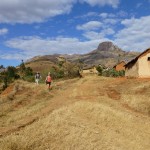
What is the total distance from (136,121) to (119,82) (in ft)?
47.7

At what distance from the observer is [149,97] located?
28.1 metres

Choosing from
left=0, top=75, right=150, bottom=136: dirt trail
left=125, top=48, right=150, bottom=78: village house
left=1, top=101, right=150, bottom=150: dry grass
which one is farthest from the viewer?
left=125, top=48, right=150, bottom=78: village house

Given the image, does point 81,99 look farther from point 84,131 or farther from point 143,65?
point 143,65

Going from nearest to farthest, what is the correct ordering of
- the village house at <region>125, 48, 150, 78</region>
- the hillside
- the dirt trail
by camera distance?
the hillside < the dirt trail < the village house at <region>125, 48, 150, 78</region>

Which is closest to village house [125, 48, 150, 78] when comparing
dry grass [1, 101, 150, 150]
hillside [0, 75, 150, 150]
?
hillside [0, 75, 150, 150]

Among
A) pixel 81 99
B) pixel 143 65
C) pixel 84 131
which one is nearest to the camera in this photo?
pixel 84 131

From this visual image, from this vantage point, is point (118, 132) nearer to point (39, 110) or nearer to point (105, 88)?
point (39, 110)

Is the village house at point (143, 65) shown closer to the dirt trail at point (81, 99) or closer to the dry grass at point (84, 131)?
the dirt trail at point (81, 99)

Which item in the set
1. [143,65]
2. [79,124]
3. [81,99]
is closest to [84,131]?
[79,124]

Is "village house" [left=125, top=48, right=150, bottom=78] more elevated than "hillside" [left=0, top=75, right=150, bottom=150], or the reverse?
"village house" [left=125, top=48, right=150, bottom=78]

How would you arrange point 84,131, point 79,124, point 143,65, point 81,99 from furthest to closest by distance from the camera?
point 143,65
point 81,99
point 79,124
point 84,131

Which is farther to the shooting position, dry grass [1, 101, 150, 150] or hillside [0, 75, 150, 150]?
hillside [0, 75, 150, 150]

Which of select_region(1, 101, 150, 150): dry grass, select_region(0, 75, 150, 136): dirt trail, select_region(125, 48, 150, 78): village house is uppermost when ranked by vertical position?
select_region(125, 48, 150, 78): village house

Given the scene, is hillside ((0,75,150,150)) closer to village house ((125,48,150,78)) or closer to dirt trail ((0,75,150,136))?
dirt trail ((0,75,150,136))
